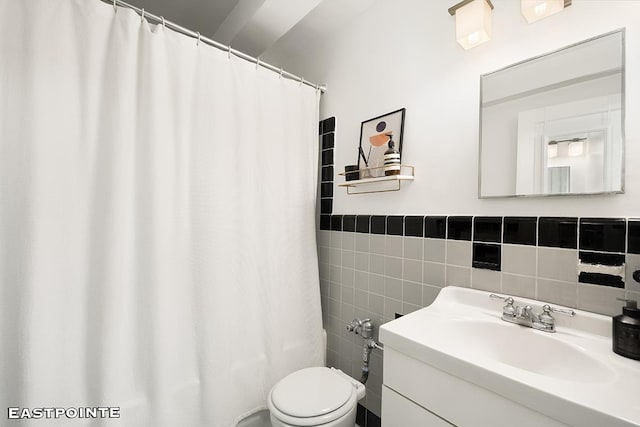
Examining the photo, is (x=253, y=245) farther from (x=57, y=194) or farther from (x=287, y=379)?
(x=57, y=194)

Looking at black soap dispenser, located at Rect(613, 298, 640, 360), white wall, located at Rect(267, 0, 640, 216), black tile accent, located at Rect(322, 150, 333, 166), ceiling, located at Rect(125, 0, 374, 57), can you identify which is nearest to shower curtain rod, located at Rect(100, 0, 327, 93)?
ceiling, located at Rect(125, 0, 374, 57)

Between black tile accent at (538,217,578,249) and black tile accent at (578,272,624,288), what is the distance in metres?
0.09

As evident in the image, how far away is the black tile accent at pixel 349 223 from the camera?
1.58 m

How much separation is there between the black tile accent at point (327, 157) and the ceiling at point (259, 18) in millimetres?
738

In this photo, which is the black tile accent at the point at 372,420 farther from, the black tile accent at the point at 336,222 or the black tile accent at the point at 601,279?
the black tile accent at the point at 601,279

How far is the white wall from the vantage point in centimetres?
83

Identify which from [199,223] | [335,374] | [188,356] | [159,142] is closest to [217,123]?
[159,142]

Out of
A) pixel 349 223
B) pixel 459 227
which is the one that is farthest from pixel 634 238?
pixel 349 223

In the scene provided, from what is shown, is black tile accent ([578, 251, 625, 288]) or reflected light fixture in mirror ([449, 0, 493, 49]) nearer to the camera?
black tile accent ([578, 251, 625, 288])

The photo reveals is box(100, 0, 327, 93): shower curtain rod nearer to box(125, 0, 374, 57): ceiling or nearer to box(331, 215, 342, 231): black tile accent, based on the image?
box(125, 0, 374, 57): ceiling

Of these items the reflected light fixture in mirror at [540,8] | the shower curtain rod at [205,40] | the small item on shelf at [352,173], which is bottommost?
the small item on shelf at [352,173]

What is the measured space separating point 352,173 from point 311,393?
1070 mm

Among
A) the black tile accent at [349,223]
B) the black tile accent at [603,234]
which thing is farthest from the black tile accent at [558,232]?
the black tile accent at [349,223]

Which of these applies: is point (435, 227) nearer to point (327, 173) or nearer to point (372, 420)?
point (327, 173)
